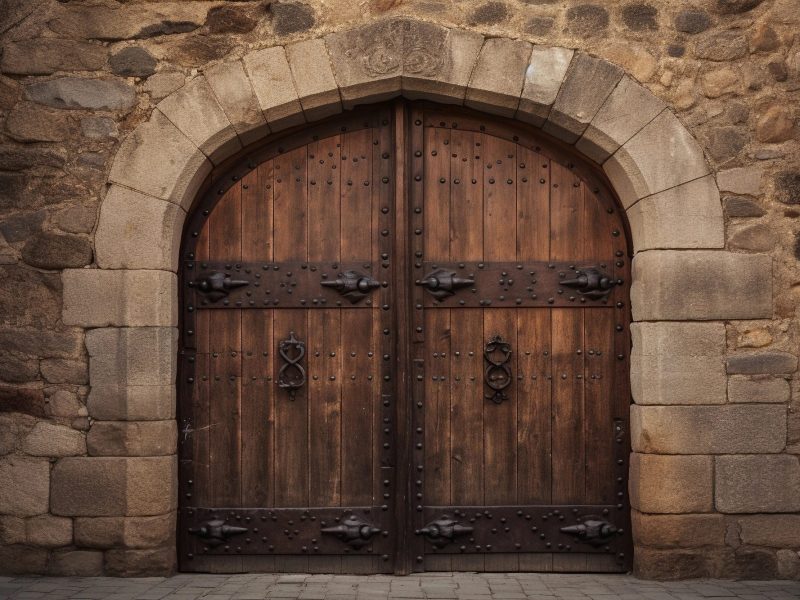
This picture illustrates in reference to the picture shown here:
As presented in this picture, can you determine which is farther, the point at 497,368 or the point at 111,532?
the point at 497,368

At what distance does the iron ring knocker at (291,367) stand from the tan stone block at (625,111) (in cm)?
181

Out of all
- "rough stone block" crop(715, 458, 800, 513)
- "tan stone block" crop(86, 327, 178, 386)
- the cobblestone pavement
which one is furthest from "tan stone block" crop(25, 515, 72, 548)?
"rough stone block" crop(715, 458, 800, 513)

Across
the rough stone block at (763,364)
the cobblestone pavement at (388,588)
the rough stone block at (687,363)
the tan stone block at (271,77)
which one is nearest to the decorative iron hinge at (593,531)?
the cobblestone pavement at (388,588)

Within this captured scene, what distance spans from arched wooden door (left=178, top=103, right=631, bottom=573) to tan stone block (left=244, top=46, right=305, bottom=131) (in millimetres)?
405

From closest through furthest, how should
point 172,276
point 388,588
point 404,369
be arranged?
1. point 388,588
2. point 172,276
3. point 404,369

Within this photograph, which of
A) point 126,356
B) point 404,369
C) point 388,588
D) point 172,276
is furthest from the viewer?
point 404,369

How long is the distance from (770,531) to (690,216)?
153cm

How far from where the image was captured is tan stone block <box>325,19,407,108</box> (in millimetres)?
4395

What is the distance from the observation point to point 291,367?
4590 millimetres

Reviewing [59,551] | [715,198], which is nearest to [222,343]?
[59,551]

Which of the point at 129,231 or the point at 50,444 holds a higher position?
the point at 129,231

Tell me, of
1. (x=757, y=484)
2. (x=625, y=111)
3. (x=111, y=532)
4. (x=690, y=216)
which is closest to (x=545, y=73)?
(x=625, y=111)

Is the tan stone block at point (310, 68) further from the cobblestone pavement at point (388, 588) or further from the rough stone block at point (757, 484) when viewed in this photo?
the rough stone block at point (757, 484)

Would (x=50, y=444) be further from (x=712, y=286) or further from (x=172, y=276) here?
(x=712, y=286)
